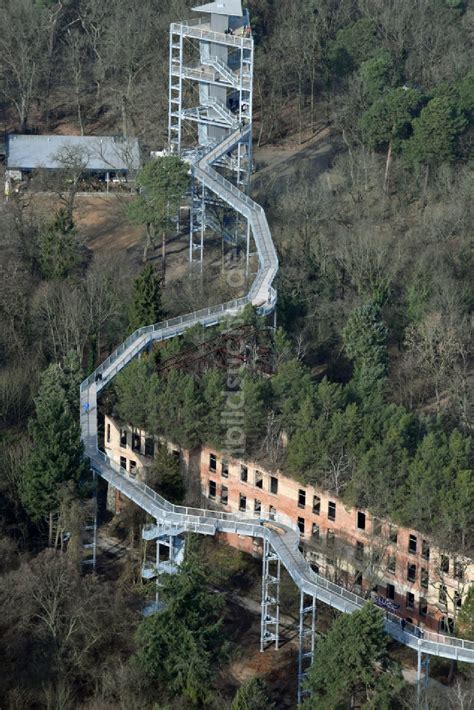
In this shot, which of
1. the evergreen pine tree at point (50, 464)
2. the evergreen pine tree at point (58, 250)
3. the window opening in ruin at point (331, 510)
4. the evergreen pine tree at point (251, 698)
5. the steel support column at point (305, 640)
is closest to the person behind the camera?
the evergreen pine tree at point (251, 698)

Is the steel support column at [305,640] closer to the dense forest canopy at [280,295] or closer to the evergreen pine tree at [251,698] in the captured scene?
the evergreen pine tree at [251,698]

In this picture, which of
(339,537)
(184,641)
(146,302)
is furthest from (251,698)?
(146,302)

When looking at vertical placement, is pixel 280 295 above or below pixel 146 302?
below

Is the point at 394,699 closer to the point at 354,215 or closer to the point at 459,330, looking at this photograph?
the point at 459,330

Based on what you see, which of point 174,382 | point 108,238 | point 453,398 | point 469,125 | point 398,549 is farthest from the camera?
point 469,125

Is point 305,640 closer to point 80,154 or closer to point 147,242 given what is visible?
point 147,242

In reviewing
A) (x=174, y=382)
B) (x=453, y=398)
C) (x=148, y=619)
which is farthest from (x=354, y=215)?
(x=148, y=619)

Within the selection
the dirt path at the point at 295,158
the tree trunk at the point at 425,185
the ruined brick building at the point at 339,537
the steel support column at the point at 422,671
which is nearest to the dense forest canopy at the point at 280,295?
the tree trunk at the point at 425,185
